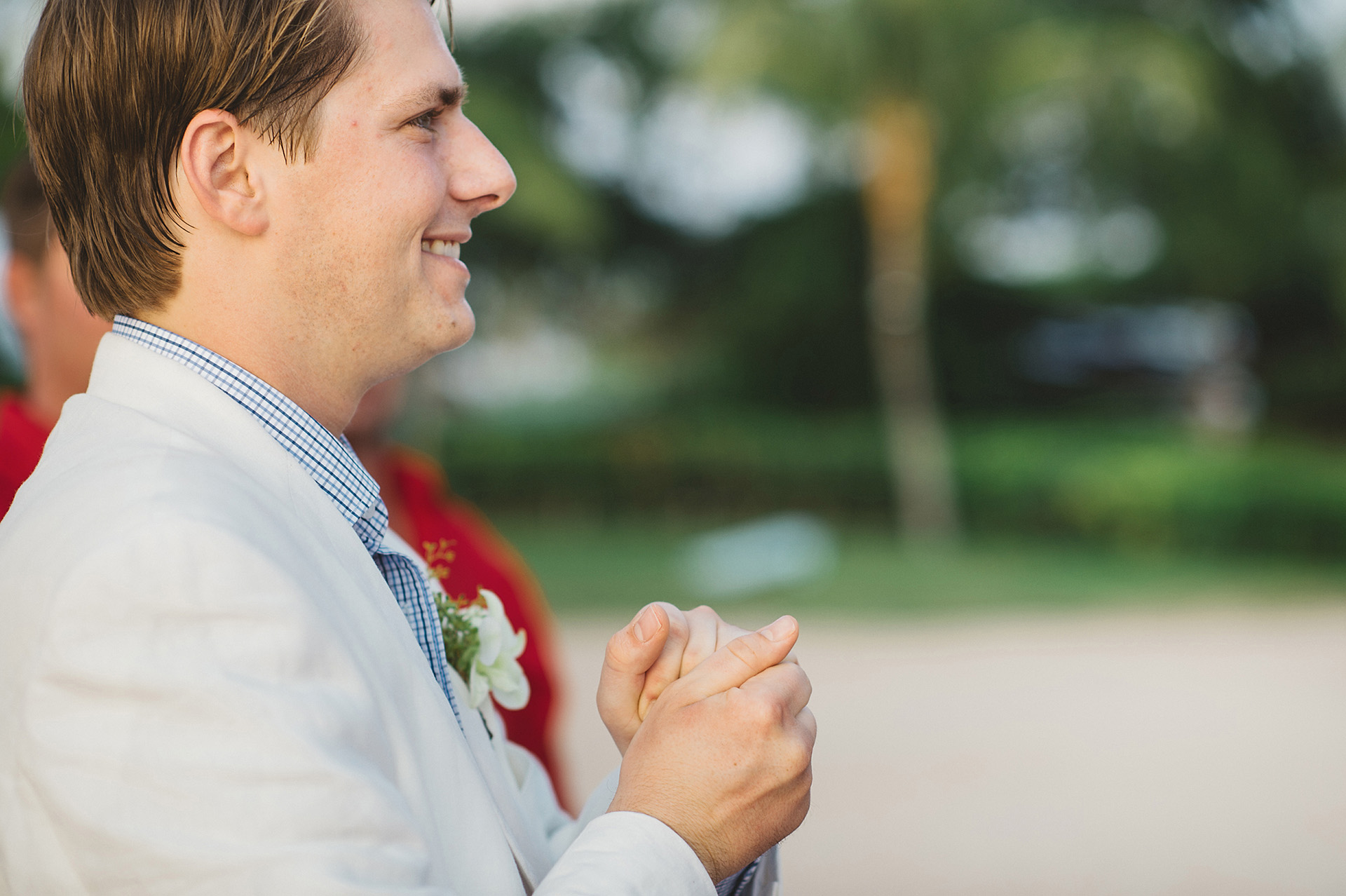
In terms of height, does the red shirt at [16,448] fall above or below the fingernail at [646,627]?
above

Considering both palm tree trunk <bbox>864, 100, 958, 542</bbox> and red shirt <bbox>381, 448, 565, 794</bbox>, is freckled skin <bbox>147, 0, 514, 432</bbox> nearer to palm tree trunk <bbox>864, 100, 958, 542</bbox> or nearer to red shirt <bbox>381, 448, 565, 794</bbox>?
red shirt <bbox>381, 448, 565, 794</bbox>

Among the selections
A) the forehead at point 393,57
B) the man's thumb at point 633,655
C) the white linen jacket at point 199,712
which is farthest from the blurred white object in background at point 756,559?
the white linen jacket at point 199,712

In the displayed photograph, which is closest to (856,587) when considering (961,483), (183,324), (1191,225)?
(961,483)

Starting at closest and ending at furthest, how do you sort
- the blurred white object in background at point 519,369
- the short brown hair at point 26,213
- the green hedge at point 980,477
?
the short brown hair at point 26,213, the green hedge at point 980,477, the blurred white object in background at point 519,369

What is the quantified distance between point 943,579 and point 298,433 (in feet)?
43.6

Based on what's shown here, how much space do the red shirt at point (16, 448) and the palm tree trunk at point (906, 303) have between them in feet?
51.8

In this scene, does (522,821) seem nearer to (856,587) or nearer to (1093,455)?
(856,587)

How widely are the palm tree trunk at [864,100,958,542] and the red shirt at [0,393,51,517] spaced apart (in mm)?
15791

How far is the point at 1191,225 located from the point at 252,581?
20.5 metres

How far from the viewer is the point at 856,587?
13.6 metres

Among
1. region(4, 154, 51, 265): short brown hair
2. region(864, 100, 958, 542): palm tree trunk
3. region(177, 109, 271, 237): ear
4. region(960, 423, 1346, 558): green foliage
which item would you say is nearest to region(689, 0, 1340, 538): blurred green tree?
region(864, 100, 958, 542): palm tree trunk

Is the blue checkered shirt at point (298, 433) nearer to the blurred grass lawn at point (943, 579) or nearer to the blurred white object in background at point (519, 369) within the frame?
the blurred grass lawn at point (943, 579)

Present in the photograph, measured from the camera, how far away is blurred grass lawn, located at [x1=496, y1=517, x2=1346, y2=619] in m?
12.5

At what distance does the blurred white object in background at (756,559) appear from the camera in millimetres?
13938
